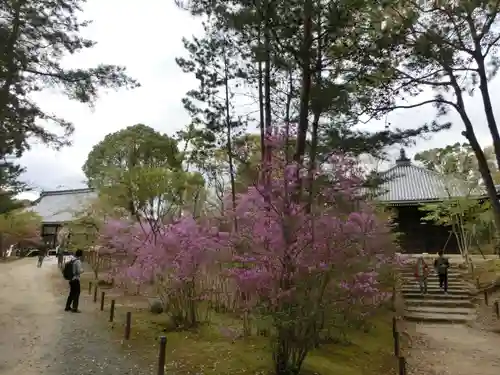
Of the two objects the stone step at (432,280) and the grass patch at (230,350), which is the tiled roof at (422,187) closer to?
the stone step at (432,280)

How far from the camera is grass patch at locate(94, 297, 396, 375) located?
7.41m

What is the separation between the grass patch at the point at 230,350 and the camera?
24.3 feet

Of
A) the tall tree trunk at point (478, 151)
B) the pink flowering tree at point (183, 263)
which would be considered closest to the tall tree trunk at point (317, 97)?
the pink flowering tree at point (183, 263)

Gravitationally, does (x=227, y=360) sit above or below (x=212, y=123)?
below

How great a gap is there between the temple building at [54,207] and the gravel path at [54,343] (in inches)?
856

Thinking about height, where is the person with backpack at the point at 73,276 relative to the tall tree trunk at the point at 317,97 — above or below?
below

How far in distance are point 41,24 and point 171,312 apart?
696cm

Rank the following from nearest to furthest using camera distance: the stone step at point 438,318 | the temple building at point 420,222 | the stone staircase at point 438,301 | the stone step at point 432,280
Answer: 1. the stone step at point 438,318
2. the stone staircase at point 438,301
3. the stone step at point 432,280
4. the temple building at point 420,222

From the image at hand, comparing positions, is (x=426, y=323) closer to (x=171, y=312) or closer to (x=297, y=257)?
(x=171, y=312)

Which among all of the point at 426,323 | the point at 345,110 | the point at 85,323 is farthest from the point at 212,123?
the point at 426,323

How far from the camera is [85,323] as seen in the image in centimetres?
1027

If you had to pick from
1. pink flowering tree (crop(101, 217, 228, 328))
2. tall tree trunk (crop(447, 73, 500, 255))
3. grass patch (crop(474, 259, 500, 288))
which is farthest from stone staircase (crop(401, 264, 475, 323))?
pink flowering tree (crop(101, 217, 228, 328))

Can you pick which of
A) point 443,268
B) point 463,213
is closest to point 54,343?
point 443,268

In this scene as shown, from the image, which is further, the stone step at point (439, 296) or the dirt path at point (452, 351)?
the stone step at point (439, 296)
